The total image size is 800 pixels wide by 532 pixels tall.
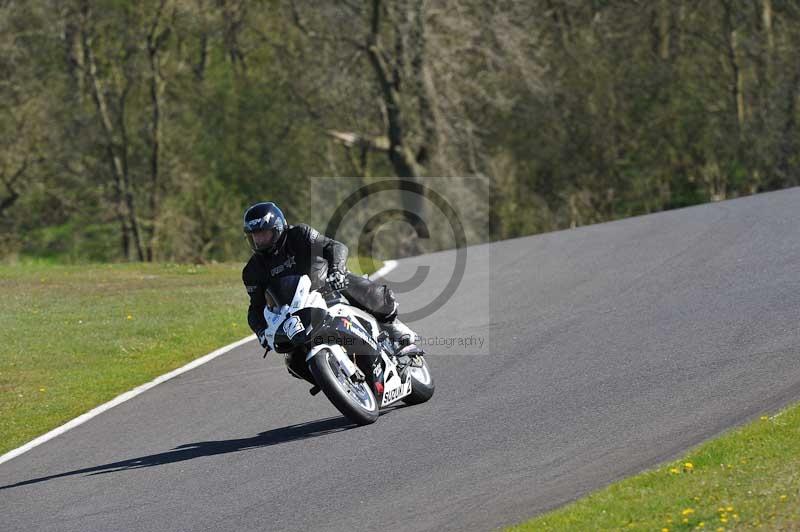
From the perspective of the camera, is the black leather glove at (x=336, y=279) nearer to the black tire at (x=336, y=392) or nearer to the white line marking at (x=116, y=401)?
the black tire at (x=336, y=392)

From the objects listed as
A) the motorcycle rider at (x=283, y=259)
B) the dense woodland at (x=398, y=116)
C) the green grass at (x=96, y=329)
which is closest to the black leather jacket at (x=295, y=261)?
the motorcycle rider at (x=283, y=259)

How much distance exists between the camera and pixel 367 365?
9.63m

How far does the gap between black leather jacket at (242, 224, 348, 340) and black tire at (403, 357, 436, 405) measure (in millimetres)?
1268

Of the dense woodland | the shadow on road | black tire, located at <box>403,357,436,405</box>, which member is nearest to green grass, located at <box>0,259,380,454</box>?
the shadow on road

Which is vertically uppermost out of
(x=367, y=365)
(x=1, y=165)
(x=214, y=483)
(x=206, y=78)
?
(x=206, y=78)

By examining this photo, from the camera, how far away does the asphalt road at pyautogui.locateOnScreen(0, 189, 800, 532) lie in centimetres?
772

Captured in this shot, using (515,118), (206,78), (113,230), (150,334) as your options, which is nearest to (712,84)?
(515,118)

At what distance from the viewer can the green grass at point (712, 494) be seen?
6.13m

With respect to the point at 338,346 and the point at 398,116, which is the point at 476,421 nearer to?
the point at 338,346

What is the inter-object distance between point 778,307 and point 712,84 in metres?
25.2

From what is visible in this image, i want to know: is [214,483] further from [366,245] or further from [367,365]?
[366,245]

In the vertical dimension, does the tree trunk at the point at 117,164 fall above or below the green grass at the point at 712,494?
above

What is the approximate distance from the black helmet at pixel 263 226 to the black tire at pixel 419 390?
175cm

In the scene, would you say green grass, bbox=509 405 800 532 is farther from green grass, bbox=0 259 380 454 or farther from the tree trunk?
the tree trunk
